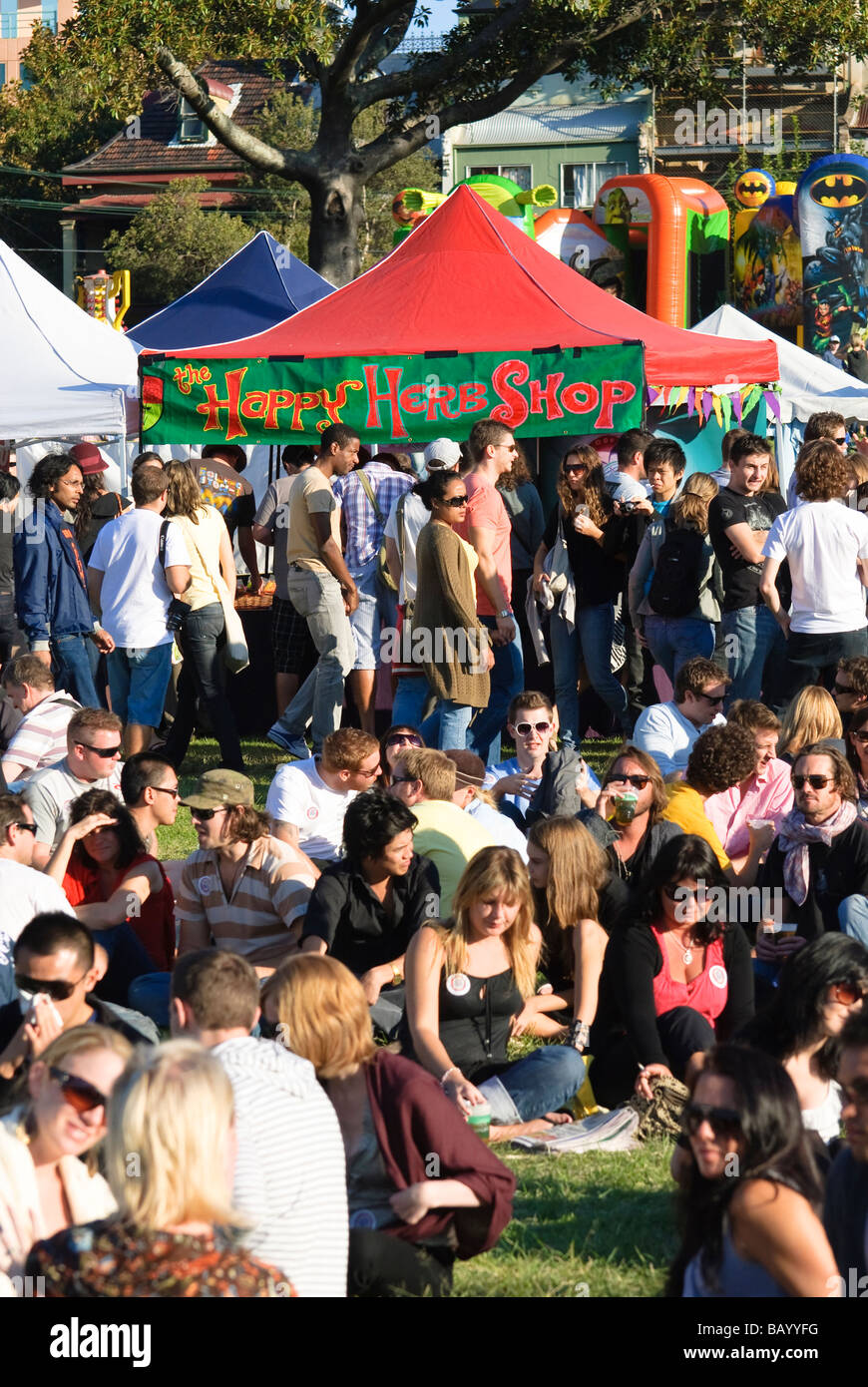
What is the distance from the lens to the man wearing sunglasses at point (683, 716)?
22.9 feet

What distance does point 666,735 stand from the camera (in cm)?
702

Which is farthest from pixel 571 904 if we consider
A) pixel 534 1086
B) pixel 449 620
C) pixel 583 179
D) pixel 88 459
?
pixel 583 179

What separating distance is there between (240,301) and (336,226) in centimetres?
415

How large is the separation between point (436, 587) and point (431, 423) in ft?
5.01

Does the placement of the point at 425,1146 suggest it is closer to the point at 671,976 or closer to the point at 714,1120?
the point at 714,1120

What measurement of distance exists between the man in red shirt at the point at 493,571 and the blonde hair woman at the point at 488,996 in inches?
150

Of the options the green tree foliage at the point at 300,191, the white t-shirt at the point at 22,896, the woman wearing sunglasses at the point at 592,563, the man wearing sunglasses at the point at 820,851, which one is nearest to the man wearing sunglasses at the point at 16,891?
the white t-shirt at the point at 22,896

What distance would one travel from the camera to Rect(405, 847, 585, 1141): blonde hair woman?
16.3 ft

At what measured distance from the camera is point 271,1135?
3449 millimetres

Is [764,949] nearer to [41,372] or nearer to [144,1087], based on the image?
[144,1087]

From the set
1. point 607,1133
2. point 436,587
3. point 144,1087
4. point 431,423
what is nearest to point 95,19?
point 431,423

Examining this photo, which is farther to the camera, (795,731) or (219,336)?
(219,336)

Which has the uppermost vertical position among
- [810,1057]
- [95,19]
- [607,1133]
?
[95,19]

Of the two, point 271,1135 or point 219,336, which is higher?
point 219,336
